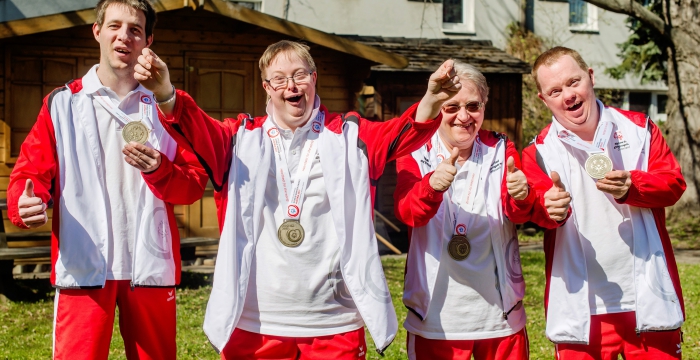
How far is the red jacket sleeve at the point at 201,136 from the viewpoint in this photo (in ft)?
10.9

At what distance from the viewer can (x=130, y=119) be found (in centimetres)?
377

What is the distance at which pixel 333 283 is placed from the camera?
3.47 metres

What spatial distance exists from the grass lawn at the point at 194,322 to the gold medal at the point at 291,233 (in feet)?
11.1

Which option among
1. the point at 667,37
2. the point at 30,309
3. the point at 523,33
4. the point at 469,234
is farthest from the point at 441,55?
the point at 469,234

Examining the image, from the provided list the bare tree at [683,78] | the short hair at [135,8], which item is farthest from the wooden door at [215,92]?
the short hair at [135,8]

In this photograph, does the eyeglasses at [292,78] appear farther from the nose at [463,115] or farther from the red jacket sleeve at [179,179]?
the nose at [463,115]

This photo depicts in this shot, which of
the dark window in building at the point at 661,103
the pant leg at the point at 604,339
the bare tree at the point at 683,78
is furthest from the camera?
the dark window in building at the point at 661,103

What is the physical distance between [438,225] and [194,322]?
4894mm

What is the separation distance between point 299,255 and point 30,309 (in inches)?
254

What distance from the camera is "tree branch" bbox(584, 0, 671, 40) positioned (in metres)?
13.5

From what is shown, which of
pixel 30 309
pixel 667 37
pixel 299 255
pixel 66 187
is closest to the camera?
pixel 299 255

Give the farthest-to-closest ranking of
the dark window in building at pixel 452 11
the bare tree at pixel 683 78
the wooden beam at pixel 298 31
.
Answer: the dark window in building at pixel 452 11 → the bare tree at pixel 683 78 → the wooden beam at pixel 298 31

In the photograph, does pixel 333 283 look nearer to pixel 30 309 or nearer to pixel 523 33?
pixel 30 309

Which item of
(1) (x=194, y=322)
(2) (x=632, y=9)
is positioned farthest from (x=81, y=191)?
(2) (x=632, y=9)
